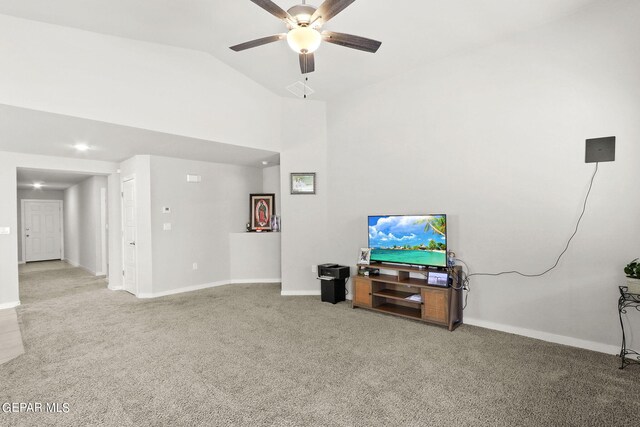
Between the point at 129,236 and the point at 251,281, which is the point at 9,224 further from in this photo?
the point at 251,281

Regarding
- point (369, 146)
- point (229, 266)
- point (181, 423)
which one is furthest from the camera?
point (229, 266)

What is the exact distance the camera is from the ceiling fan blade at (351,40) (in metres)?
2.47

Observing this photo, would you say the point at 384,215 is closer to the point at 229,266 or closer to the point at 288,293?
the point at 288,293

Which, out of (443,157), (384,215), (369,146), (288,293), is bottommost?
(288,293)

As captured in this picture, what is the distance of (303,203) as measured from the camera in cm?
520

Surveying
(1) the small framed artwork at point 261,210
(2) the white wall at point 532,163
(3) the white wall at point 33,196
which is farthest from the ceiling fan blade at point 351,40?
(3) the white wall at point 33,196

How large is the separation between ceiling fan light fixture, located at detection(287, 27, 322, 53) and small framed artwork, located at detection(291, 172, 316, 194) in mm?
2845

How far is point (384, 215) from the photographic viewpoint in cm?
434

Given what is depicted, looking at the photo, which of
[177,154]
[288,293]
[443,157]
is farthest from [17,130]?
[443,157]

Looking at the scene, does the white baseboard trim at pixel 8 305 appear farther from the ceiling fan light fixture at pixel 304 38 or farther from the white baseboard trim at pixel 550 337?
the white baseboard trim at pixel 550 337

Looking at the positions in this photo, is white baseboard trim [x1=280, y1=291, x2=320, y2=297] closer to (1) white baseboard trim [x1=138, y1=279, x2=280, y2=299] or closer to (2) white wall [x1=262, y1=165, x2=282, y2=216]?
(1) white baseboard trim [x1=138, y1=279, x2=280, y2=299]

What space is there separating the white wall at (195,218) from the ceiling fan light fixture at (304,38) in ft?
12.8

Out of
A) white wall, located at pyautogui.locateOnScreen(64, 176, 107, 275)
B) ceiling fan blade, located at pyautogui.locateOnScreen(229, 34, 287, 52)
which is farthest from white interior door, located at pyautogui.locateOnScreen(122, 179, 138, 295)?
ceiling fan blade, located at pyautogui.locateOnScreen(229, 34, 287, 52)

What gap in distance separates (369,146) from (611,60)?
2.62 meters
